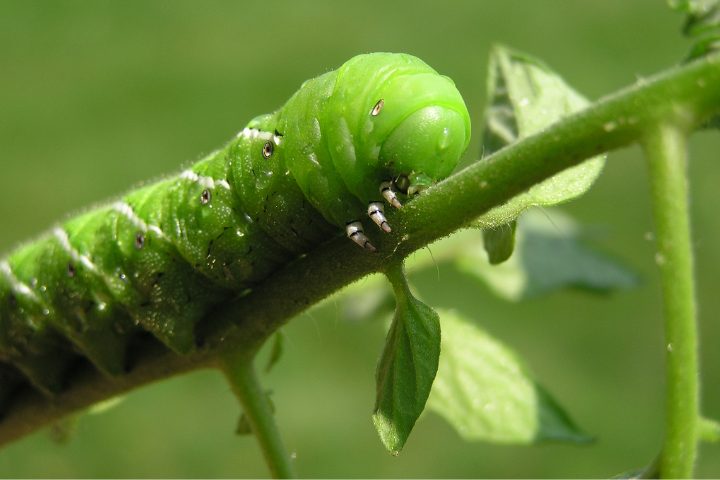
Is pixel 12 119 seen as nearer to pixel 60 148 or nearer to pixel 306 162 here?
pixel 60 148

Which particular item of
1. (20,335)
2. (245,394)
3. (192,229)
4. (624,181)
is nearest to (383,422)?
(245,394)

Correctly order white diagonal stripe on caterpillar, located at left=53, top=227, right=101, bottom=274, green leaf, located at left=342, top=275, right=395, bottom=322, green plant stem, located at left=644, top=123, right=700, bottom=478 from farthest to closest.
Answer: green leaf, located at left=342, top=275, right=395, bottom=322, white diagonal stripe on caterpillar, located at left=53, top=227, right=101, bottom=274, green plant stem, located at left=644, top=123, right=700, bottom=478

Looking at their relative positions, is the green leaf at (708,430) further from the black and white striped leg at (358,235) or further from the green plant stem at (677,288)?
the black and white striped leg at (358,235)

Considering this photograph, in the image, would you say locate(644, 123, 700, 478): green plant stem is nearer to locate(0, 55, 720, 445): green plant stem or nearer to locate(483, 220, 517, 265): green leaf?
locate(0, 55, 720, 445): green plant stem

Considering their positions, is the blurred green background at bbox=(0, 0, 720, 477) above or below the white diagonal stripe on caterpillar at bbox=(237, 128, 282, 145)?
below

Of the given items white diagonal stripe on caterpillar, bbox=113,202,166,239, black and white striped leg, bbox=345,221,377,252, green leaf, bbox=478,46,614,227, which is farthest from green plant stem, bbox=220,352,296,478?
green leaf, bbox=478,46,614,227

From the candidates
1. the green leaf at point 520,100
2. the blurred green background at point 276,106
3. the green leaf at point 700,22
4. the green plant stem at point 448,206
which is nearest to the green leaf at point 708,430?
the green plant stem at point 448,206

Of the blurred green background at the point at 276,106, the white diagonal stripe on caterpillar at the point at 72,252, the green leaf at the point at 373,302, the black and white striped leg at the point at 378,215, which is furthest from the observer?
the blurred green background at the point at 276,106

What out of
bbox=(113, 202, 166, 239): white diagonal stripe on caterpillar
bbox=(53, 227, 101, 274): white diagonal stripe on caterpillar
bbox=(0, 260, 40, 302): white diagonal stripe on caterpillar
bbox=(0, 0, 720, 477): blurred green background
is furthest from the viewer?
bbox=(0, 0, 720, 477): blurred green background
